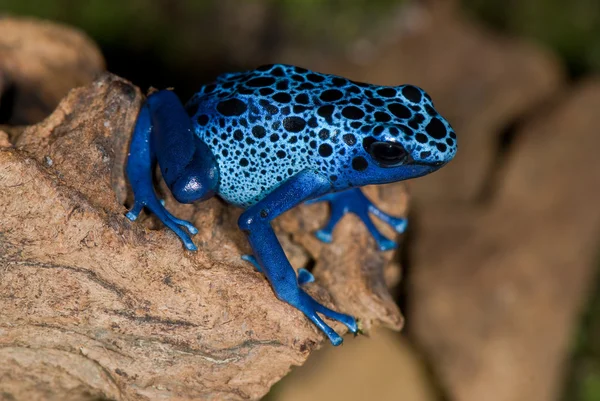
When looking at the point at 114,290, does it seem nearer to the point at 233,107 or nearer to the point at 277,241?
the point at 277,241

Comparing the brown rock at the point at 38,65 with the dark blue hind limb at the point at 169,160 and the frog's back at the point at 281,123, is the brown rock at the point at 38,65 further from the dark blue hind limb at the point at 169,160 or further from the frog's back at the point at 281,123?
the frog's back at the point at 281,123

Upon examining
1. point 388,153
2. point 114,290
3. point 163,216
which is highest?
point 388,153

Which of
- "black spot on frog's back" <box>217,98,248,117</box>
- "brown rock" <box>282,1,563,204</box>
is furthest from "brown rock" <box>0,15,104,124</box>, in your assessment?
"brown rock" <box>282,1,563,204</box>

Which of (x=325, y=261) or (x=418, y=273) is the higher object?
(x=325, y=261)

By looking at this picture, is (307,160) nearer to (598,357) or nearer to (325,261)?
(325,261)

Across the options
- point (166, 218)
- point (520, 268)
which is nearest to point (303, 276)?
point (166, 218)

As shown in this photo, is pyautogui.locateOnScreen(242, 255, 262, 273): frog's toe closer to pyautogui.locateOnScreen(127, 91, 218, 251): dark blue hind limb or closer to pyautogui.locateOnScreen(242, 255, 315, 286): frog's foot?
pyautogui.locateOnScreen(242, 255, 315, 286): frog's foot

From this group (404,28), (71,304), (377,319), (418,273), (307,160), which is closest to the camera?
(71,304)

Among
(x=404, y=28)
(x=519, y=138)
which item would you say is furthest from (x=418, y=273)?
(x=404, y=28)
